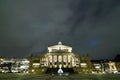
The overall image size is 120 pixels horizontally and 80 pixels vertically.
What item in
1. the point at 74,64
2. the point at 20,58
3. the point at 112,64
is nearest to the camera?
the point at 74,64

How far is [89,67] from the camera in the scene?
124m

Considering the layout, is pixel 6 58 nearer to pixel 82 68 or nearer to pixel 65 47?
pixel 65 47

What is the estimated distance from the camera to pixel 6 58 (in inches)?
6019

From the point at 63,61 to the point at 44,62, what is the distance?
9837mm

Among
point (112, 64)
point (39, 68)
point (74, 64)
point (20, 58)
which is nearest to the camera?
point (39, 68)

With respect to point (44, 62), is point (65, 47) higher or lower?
higher

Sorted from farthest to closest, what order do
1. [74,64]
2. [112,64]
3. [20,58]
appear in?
[20,58]
[112,64]
[74,64]

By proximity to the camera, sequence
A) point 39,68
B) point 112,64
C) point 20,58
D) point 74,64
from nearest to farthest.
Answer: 1. point 39,68
2. point 74,64
3. point 112,64
4. point 20,58

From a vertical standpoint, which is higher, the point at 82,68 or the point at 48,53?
the point at 48,53

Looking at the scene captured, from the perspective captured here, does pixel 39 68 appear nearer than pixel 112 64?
Yes

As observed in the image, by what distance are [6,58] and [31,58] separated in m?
29.2

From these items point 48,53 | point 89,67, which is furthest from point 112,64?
point 48,53

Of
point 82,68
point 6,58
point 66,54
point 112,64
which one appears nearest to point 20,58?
point 6,58

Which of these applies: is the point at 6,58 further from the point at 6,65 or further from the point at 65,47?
the point at 65,47
